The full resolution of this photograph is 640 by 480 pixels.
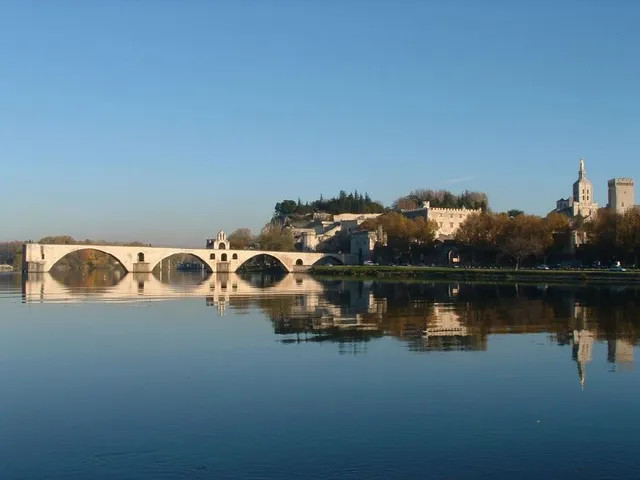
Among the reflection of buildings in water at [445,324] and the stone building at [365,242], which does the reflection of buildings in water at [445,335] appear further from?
the stone building at [365,242]

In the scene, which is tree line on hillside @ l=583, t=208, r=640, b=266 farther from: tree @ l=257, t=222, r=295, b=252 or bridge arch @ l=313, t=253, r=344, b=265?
tree @ l=257, t=222, r=295, b=252

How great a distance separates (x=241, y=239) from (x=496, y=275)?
210 ft

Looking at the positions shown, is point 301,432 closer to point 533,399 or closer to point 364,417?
point 364,417

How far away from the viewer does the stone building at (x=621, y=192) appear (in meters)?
98.8

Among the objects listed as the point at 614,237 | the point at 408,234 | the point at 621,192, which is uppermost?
the point at 621,192

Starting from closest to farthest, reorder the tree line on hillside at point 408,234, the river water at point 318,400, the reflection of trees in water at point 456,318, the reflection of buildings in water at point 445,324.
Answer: the river water at point 318,400
the reflection of trees in water at point 456,318
the reflection of buildings in water at point 445,324
the tree line on hillside at point 408,234

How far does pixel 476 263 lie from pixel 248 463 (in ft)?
255

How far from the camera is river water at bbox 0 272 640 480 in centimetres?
854

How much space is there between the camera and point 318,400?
38.5ft

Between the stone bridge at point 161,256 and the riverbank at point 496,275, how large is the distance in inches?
748

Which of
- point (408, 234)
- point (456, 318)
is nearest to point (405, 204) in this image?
point (408, 234)

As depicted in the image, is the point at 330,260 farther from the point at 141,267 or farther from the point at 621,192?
the point at 621,192

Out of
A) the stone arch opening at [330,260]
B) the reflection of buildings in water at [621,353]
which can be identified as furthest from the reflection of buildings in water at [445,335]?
the stone arch opening at [330,260]

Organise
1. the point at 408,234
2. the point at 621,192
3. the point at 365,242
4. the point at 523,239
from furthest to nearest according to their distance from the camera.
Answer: the point at 365,242 < the point at 621,192 < the point at 408,234 < the point at 523,239
